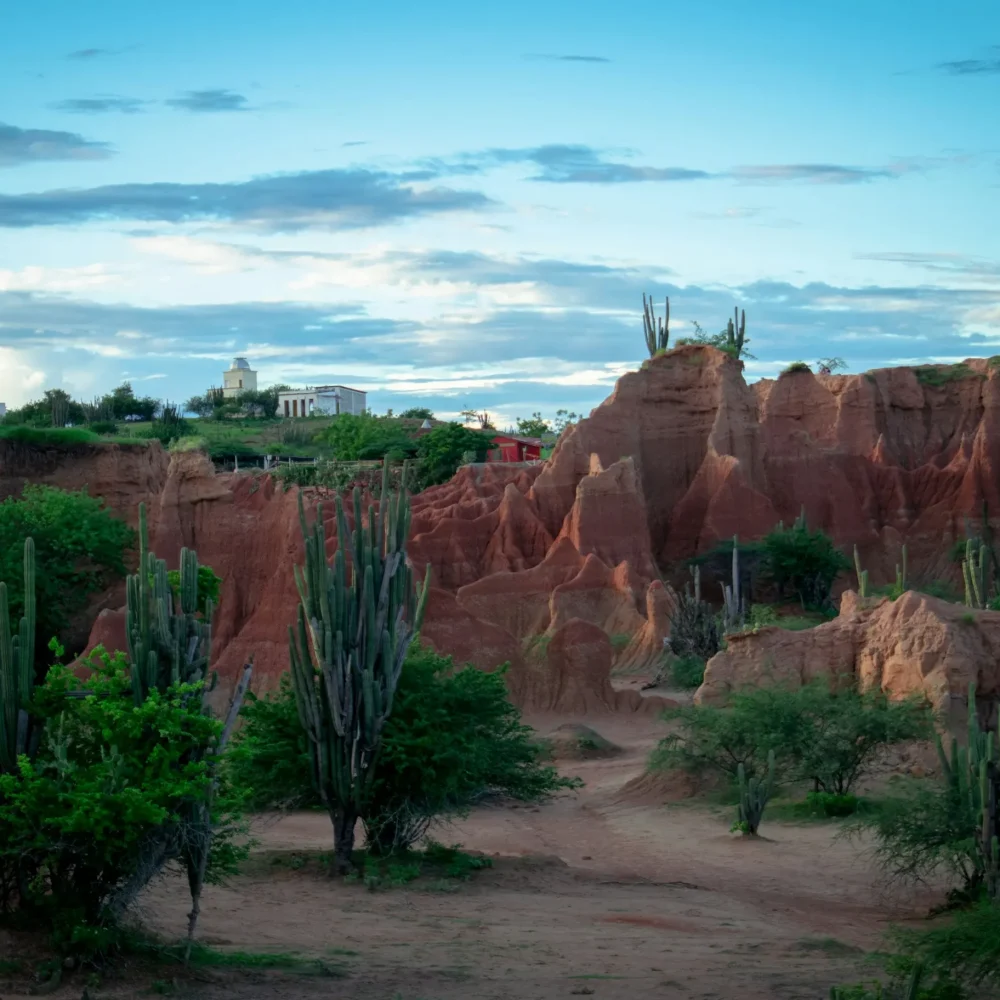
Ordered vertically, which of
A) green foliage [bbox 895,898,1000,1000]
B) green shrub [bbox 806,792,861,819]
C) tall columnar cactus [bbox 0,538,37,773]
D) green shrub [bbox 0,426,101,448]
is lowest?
green shrub [bbox 806,792,861,819]

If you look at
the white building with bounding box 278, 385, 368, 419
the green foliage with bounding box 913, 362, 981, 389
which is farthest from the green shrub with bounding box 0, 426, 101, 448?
the white building with bounding box 278, 385, 368, 419

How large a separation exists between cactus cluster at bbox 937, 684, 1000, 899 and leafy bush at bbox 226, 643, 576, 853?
5.51m

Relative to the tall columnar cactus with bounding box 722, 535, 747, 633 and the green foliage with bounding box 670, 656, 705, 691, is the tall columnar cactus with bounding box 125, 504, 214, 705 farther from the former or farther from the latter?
the green foliage with bounding box 670, 656, 705, 691

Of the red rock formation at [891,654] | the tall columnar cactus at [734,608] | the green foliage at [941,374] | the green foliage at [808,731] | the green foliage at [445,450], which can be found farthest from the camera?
the green foliage at [445,450]

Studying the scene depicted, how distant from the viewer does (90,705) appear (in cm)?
1222

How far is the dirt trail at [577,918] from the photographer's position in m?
12.2

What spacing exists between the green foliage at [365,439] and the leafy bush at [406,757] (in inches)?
1989

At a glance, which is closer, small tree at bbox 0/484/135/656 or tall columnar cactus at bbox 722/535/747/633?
small tree at bbox 0/484/135/656

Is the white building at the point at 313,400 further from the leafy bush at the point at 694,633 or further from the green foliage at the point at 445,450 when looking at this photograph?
the leafy bush at the point at 694,633

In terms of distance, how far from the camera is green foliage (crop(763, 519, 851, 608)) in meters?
46.4

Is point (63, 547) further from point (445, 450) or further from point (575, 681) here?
point (445, 450)

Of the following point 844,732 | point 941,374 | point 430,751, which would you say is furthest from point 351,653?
→ point 941,374

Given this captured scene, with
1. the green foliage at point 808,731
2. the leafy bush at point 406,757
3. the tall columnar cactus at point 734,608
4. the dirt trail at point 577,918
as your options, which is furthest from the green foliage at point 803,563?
the leafy bush at point 406,757

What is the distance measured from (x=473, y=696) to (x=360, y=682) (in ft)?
8.73
